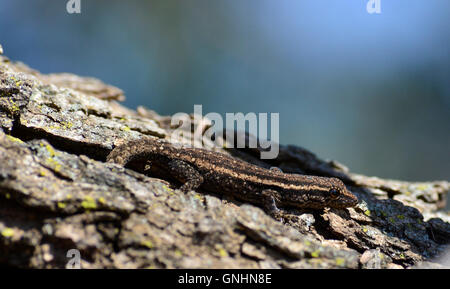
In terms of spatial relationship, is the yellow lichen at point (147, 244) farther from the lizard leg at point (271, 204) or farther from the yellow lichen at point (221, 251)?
the lizard leg at point (271, 204)

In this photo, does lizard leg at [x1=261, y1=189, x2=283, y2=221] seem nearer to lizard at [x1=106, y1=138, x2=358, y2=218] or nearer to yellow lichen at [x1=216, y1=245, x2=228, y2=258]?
lizard at [x1=106, y1=138, x2=358, y2=218]

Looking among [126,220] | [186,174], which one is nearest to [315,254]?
[186,174]

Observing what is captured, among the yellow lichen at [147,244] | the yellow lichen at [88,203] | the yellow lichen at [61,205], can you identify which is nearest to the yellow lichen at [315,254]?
the yellow lichen at [147,244]

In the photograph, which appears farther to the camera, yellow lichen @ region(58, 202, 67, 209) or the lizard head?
the lizard head

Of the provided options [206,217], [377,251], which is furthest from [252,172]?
[377,251]

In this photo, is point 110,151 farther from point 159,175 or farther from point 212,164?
point 212,164

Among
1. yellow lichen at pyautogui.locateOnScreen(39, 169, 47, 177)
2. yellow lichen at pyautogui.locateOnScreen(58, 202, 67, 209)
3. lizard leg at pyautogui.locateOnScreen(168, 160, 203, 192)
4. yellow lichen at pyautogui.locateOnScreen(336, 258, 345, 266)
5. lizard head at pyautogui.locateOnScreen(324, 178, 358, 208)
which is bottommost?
yellow lichen at pyautogui.locateOnScreen(336, 258, 345, 266)

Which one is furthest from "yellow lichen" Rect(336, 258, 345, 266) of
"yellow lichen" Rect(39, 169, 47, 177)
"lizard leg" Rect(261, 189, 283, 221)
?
"yellow lichen" Rect(39, 169, 47, 177)
